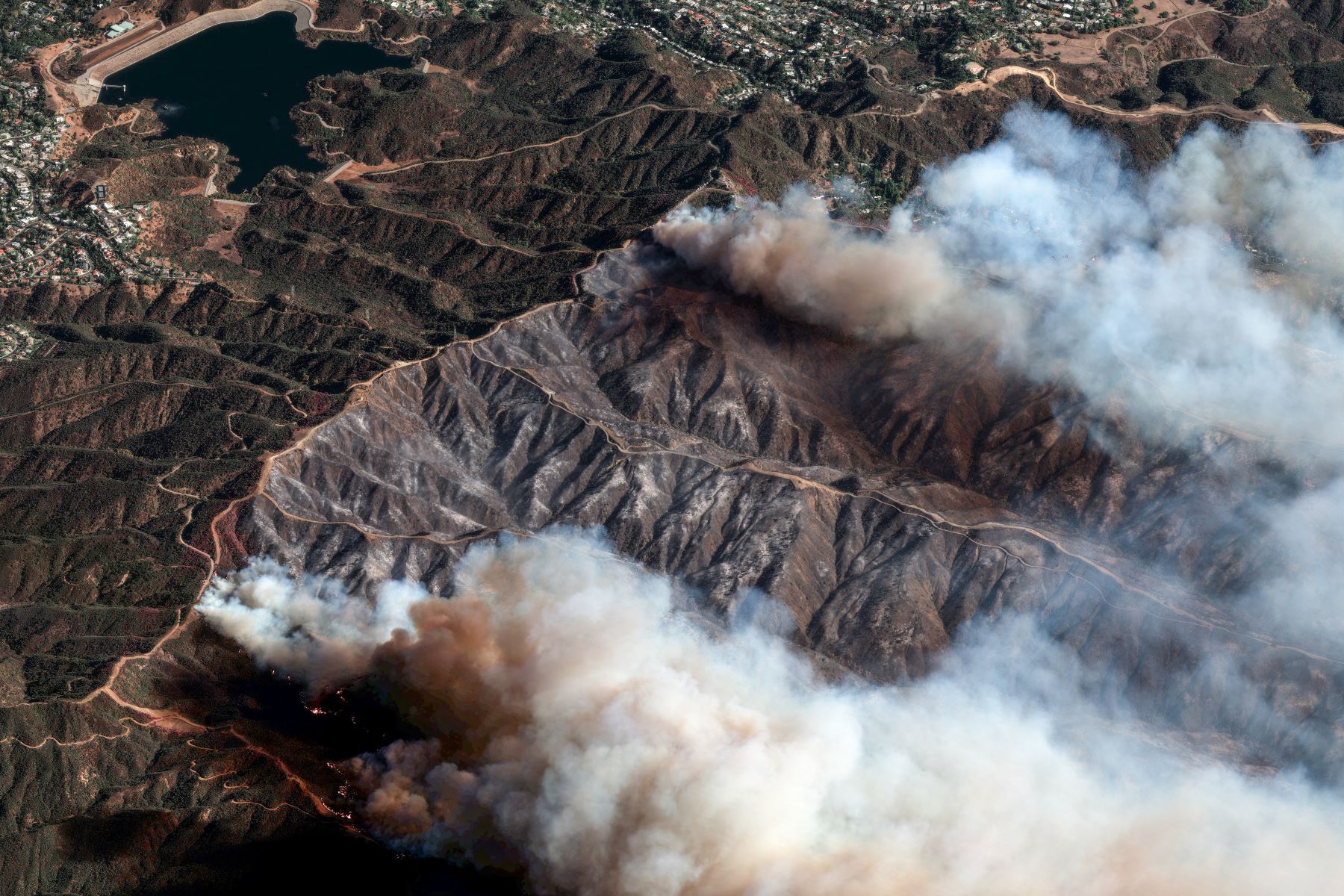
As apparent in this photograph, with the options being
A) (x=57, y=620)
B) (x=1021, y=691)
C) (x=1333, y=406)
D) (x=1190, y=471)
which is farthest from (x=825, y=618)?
(x=57, y=620)

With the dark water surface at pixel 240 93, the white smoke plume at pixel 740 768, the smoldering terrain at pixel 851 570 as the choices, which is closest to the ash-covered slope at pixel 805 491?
the smoldering terrain at pixel 851 570

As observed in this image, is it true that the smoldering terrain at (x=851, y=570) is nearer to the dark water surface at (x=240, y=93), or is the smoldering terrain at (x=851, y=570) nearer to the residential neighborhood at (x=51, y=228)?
the residential neighborhood at (x=51, y=228)

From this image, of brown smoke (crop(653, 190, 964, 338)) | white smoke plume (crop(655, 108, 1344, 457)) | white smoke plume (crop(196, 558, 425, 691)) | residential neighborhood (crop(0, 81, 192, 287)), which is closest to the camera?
white smoke plume (crop(196, 558, 425, 691))

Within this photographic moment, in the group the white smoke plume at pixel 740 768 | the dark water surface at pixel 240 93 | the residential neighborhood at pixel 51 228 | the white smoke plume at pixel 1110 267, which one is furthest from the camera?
the dark water surface at pixel 240 93

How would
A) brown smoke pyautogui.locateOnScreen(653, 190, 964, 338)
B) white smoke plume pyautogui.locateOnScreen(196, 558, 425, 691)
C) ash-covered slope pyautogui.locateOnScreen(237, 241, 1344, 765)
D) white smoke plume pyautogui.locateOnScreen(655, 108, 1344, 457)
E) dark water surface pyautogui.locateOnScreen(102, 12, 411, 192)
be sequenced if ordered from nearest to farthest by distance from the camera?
1. white smoke plume pyautogui.locateOnScreen(196, 558, 425, 691)
2. ash-covered slope pyautogui.locateOnScreen(237, 241, 1344, 765)
3. white smoke plume pyautogui.locateOnScreen(655, 108, 1344, 457)
4. brown smoke pyautogui.locateOnScreen(653, 190, 964, 338)
5. dark water surface pyautogui.locateOnScreen(102, 12, 411, 192)

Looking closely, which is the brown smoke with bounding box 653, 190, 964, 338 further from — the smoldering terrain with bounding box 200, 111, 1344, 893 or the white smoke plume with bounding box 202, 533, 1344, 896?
the white smoke plume with bounding box 202, 533, 1344, 896

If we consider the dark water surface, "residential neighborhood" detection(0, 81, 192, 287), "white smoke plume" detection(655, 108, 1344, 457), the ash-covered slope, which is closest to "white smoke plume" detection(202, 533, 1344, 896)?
the ash-covered slope
